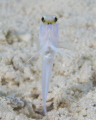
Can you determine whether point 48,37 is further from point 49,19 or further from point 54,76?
point 54,76

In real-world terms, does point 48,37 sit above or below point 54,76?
above

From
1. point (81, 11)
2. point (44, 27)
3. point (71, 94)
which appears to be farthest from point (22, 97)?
point (81, 11)

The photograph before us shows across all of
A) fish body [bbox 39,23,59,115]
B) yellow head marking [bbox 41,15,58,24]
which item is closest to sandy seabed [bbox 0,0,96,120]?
fish body [bbox 39,23,59,115]

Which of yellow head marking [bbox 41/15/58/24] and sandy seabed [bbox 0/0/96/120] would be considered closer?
yellow head marking [bbox 41/15/58/24]

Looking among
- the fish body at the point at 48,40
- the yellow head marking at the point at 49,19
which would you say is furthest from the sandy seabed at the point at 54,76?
the yellow head marking at the point at 49,19

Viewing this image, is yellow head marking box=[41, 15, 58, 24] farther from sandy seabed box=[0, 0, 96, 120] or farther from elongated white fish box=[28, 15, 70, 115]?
sandy seabed box=[0, 0, 96, 120]

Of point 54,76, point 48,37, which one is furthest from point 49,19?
point 54,76

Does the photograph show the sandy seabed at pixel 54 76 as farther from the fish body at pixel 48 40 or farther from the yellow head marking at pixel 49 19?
the yellow head marking at pixel 49 19

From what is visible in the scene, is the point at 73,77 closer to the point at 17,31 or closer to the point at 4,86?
the point at 4,86
